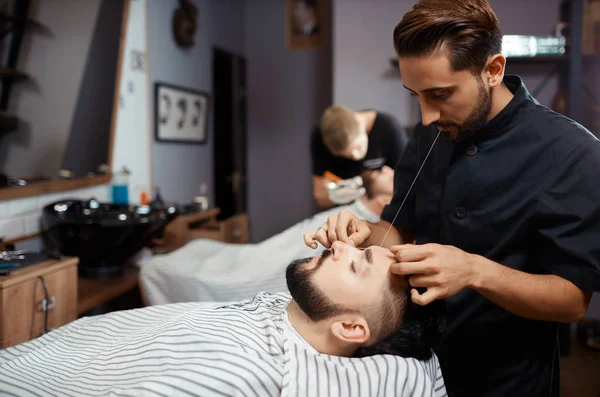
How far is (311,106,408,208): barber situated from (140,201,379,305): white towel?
149 mm

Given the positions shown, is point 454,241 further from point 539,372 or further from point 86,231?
point 86,231

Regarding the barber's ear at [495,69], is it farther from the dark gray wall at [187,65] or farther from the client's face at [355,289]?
the dark gray wall at [187,65]

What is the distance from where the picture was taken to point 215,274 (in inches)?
87.9

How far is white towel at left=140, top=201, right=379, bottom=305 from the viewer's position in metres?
2.16

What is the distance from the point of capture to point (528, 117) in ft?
3.61

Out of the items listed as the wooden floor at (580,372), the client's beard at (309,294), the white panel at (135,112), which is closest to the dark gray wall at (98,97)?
the white panel at (135,112)

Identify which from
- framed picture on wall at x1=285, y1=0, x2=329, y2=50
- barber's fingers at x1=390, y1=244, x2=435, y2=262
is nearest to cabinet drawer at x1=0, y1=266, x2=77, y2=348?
barber's fingers at x1=390, y1=244, x2=435, y2=262

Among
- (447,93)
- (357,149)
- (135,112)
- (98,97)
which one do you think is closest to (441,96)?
(447,93)

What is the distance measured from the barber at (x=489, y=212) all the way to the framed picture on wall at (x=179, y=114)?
2.30m

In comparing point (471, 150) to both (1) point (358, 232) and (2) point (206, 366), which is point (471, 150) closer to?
(1) point (358, 232)

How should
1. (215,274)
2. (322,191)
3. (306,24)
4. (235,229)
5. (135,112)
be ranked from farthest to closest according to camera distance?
(306,24), (235,229), (135,112), (322,191), (215,274)

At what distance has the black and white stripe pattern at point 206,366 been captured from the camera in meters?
0.99

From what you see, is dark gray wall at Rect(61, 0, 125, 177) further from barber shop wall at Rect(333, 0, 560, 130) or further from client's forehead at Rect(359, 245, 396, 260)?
client's forehead at Rect(359, 245, 396, 260)

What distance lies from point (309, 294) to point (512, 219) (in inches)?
19.2
